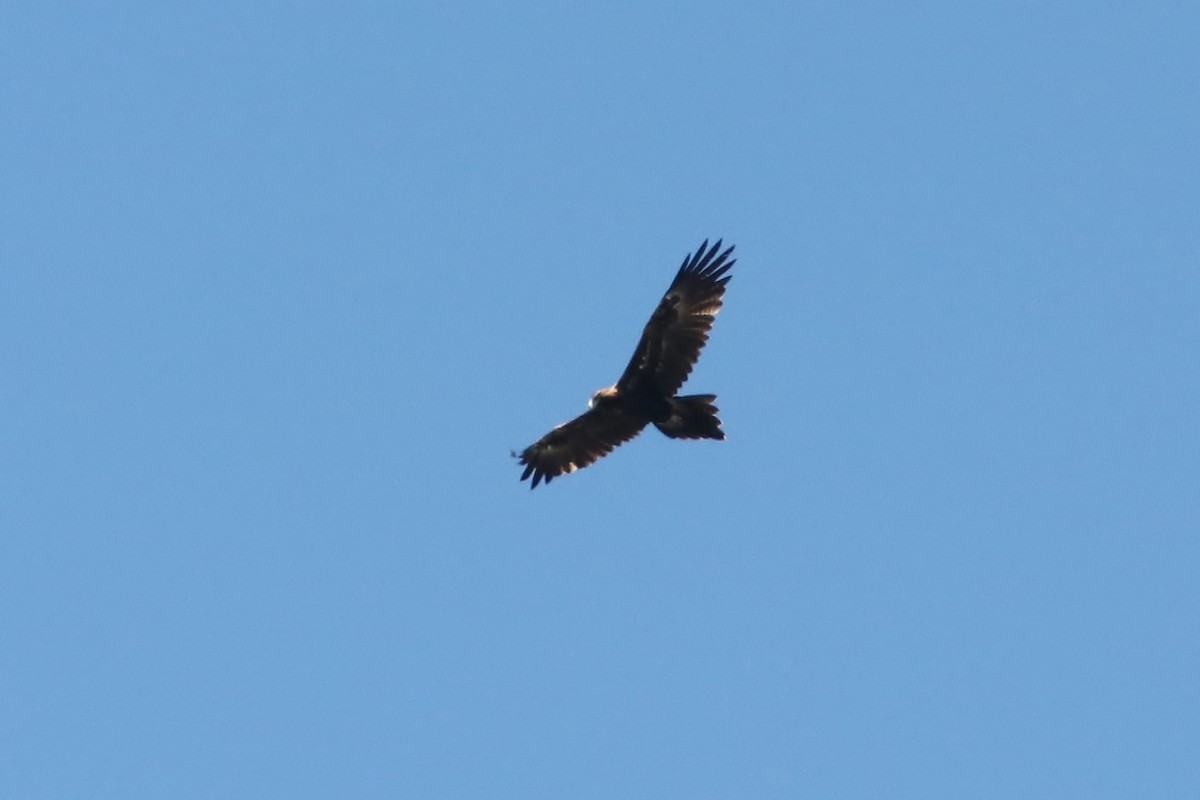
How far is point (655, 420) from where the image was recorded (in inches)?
890

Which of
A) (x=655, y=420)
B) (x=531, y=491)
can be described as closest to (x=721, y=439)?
(x=655, y=420)

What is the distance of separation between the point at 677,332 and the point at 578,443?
2067mm

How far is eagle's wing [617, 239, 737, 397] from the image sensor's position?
22.4 m

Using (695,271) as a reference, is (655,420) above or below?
below

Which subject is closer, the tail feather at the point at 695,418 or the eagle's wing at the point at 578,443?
the tail feather at the point at 695,418

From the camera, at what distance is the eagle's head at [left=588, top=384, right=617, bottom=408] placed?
74.5ft

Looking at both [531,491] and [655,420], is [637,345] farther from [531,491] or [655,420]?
[531,491]

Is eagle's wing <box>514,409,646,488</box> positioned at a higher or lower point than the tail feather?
higher

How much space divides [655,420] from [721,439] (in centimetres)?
98

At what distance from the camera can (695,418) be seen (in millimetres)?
21969

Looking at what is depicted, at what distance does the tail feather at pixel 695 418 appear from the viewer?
71.9ft

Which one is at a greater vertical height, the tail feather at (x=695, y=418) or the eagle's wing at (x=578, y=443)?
the eagle's wing at (x=578, y=443)

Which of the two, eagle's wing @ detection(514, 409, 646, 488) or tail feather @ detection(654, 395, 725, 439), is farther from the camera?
eagle's wing @ detection(514, 409, 646, 488)

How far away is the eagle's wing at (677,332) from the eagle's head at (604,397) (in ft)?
0.46
